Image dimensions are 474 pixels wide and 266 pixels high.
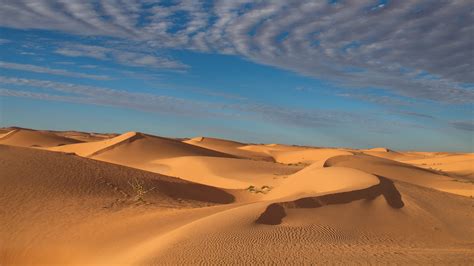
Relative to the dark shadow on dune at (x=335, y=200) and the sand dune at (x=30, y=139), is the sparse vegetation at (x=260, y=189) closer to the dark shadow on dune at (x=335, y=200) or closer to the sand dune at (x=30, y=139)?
the dark shadow on dune at (x=335, y=200)

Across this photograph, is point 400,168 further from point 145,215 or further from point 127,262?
point 127,262

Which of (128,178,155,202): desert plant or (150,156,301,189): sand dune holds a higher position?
(128,178,155,202): desert plant

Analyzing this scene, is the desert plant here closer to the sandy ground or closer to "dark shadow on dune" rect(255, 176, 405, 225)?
the sandy ground

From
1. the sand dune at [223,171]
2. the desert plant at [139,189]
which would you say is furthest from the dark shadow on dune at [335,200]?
the sand dune at [223,171]

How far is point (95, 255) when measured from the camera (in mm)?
7512

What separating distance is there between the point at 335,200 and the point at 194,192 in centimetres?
643

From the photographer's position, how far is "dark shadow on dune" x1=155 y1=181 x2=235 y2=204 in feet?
47.8

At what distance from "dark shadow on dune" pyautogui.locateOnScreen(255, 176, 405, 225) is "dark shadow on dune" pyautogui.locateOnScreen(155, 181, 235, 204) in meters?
5.33

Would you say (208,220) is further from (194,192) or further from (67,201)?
(194,192)

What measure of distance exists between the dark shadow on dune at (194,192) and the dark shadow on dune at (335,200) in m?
5.33

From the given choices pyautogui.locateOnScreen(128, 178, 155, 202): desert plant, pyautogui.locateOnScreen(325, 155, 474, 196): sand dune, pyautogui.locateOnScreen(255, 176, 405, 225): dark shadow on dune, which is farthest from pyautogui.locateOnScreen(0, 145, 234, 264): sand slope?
pyautogui.locateOnScreen(325, 155, 474, 196): sand dune

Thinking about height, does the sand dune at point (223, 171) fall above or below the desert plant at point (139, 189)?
below

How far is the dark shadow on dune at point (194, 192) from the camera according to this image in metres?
14.6

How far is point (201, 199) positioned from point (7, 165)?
5.92 meters
